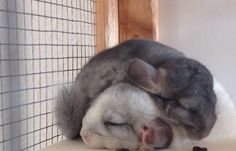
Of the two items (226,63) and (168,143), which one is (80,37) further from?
(226,63)

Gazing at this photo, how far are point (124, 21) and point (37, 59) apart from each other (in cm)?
25

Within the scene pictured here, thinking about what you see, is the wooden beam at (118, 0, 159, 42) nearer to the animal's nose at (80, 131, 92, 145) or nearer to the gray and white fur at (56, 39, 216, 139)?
the gray and white fur at (56, 39, 216, 139)

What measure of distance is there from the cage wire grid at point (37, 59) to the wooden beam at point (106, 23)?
35mm

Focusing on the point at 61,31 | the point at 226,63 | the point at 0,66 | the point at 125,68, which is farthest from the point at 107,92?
the point at 226,63

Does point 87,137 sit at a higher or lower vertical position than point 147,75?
lower

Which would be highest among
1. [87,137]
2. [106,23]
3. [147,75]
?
[106,23]

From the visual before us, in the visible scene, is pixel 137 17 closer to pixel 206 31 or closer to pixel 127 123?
pixel 127 123

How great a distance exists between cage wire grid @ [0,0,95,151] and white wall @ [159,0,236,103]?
2.10 ft

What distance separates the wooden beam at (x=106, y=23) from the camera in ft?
3.52

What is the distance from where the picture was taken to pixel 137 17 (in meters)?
1.11

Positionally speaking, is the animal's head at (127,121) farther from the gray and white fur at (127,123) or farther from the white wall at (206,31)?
the white wall at (206,31)

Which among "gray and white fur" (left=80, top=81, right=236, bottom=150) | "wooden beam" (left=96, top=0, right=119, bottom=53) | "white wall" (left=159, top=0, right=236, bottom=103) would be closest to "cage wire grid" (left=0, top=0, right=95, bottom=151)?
"wooden beam" (left=96, top=0, right=119, bottom=53)

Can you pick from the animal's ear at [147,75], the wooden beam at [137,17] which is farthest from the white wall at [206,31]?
the animal's ear at [147,75]

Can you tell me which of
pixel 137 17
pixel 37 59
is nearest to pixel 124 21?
pixel 137 17
